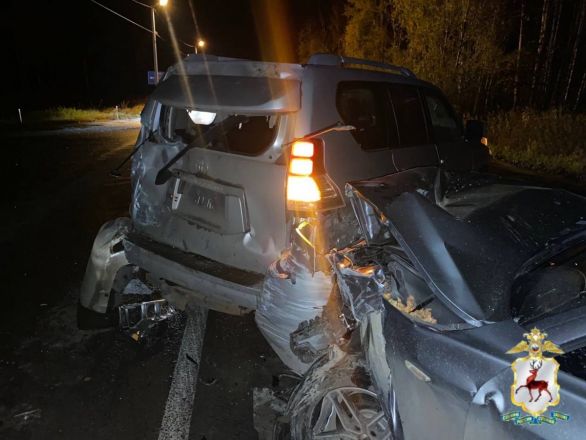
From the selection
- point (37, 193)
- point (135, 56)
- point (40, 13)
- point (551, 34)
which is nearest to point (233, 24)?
point (135, 56)

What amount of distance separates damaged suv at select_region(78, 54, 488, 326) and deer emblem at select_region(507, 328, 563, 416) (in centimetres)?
132

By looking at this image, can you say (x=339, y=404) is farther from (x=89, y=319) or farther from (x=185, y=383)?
(x=89, y=319)

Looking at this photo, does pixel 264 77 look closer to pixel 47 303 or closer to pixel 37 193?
pixel 47 303

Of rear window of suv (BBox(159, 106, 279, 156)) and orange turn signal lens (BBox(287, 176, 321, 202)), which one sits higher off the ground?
rear window of suv (BBox(159, 106, 279, 156))

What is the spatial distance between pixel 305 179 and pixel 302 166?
0.07 meters

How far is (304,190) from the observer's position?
255 cm

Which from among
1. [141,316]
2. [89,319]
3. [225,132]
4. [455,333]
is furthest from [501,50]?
[455,333]

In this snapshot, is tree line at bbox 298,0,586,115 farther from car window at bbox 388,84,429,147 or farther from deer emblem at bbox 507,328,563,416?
deer emblem at bbox 507,328,563,416

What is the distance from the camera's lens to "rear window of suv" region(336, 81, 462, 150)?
3.11 m

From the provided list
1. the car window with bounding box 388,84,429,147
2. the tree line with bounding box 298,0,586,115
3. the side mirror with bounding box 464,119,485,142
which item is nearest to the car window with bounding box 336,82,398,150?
the car window with bounding box 388,84,429,147

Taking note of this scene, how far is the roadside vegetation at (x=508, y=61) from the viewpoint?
13.0m

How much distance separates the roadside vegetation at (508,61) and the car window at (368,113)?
9864 mm

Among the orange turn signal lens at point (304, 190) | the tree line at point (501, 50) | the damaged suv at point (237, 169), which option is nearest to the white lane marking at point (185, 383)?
the damaged suv at point (237, 169)

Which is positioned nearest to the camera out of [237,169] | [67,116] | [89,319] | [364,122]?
[237,169]
